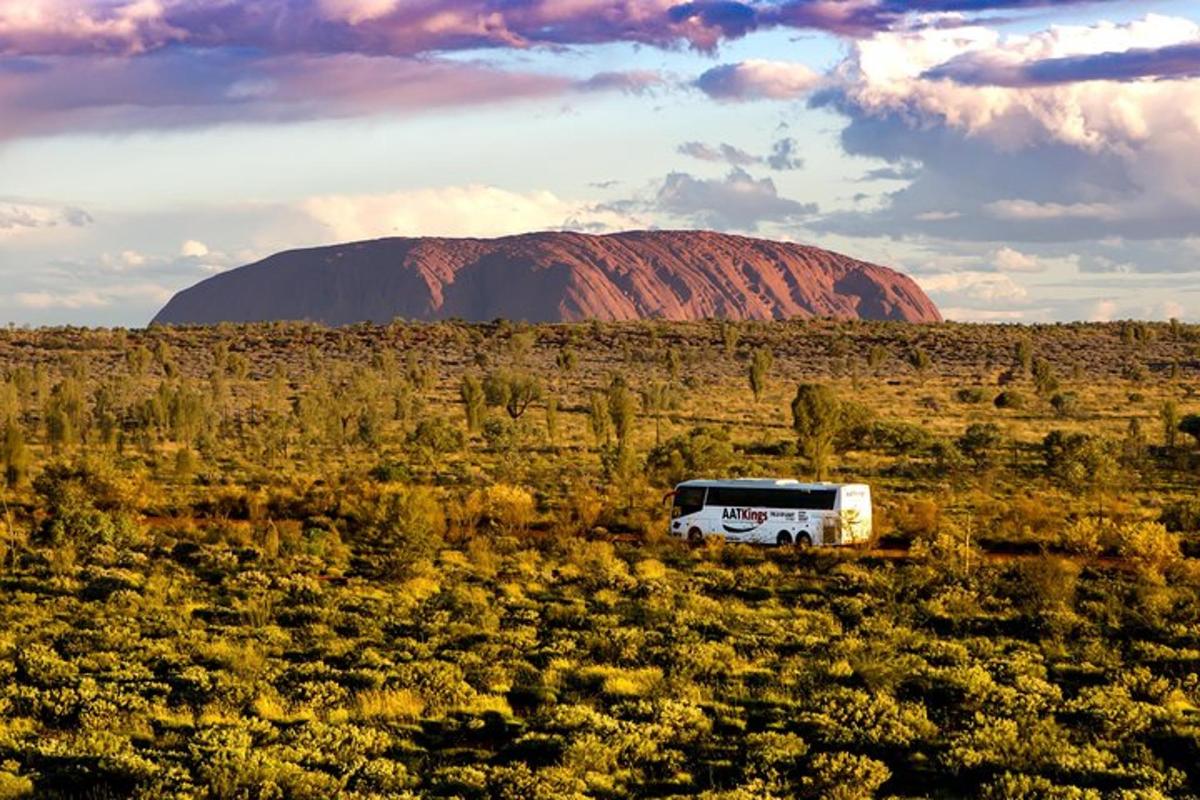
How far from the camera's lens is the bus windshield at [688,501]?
121 ft

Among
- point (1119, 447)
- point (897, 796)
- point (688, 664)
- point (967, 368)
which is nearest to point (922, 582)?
point (688, 664)

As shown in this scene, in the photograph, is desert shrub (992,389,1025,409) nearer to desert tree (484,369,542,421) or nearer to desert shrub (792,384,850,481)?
desert tree (484,369,542,421)

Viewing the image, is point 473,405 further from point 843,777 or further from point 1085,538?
point 843,777

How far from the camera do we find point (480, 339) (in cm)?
12975

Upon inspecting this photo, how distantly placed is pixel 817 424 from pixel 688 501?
45.4 ft

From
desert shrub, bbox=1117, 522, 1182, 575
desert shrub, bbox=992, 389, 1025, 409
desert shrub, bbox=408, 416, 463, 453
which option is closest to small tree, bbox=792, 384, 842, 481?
desert shrub, bbox=1117, 522, 1182, 575

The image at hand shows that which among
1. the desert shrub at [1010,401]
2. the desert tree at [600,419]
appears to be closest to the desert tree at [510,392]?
the desert tree at [600,419]

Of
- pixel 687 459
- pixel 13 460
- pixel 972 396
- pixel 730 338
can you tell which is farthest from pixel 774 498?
pixel 730 338

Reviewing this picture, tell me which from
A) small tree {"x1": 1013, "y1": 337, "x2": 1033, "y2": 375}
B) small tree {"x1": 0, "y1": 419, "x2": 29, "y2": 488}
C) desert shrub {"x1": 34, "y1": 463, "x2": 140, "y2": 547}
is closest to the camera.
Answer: desert shrub {"x1": 34, "y1": 463, "x2": 140, "y2": 547}

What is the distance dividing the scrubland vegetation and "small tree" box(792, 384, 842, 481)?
0.24 m

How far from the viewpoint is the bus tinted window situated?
34.8 metres

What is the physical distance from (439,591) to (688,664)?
29.8 feet

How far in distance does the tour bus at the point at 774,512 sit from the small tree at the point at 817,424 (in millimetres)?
11252

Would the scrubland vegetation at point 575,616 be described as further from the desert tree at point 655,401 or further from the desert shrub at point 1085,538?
the desert tree at point 655,401
